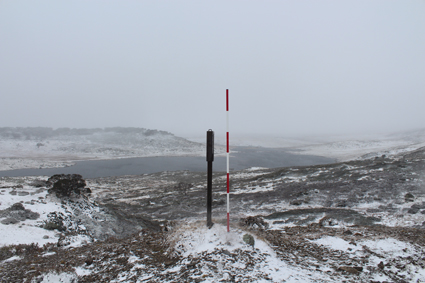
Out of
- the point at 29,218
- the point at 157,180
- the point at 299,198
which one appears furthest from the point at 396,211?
the point at 157,180

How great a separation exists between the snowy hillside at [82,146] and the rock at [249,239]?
3630 cm

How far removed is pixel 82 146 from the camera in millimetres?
54875

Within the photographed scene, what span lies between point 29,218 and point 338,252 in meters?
9.69

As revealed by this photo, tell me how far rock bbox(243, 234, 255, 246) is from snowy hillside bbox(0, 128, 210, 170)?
36.3 m

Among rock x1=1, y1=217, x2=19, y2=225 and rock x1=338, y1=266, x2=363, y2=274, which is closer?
rock x1=338, y1=266, x2=363, y2=274

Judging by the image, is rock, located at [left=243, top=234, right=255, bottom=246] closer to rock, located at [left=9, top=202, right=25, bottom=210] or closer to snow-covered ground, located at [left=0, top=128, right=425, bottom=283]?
snow-covered ground, located at [left=0, top=128, right=425, bottom=283]

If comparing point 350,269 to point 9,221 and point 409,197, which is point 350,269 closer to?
point 409,197

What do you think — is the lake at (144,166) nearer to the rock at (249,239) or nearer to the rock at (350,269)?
the rock at (249,239)

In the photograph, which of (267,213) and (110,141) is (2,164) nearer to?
(110,141)

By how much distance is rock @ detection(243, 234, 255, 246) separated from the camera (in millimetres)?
4961

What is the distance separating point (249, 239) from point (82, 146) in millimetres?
59616

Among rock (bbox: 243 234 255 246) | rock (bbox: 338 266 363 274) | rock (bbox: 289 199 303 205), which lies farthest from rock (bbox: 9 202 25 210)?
rock (bbox: 289 199 303 205)

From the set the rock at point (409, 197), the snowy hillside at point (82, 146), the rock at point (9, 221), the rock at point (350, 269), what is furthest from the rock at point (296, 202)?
the snowy hillside at point (82, 146)

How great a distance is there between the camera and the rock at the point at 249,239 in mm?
4961
